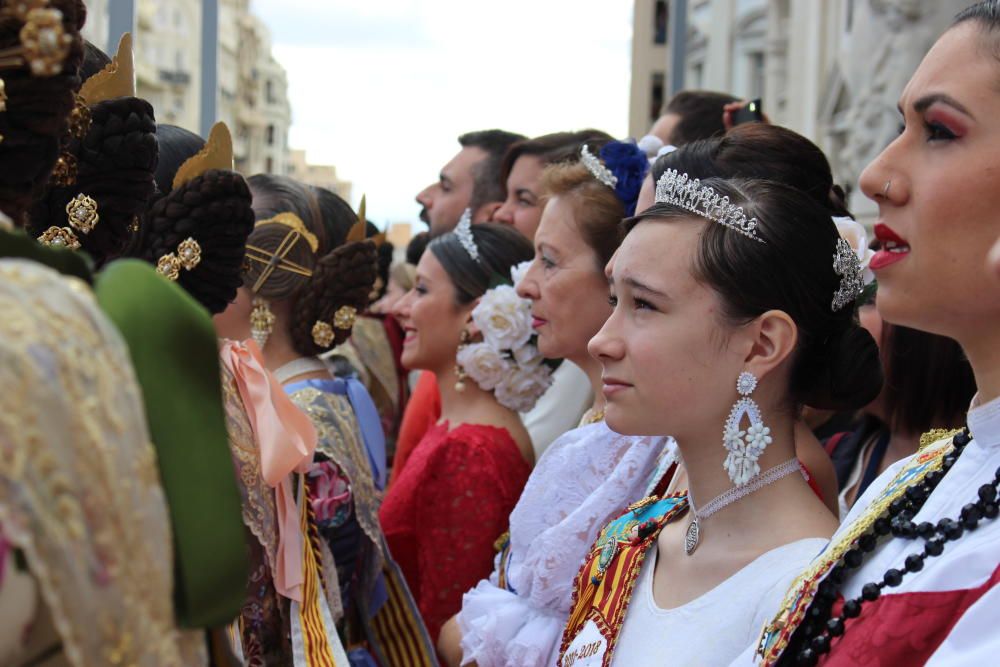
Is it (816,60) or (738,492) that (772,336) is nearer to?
(738,492)

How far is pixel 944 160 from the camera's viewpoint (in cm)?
160

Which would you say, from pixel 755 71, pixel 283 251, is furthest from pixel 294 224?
pixel 755 71

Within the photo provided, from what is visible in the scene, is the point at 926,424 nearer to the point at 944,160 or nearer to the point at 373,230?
the point at 944,160

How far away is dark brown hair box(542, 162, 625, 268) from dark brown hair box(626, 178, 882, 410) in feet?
3.16

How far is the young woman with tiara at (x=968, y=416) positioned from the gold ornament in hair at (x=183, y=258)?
1182 mm

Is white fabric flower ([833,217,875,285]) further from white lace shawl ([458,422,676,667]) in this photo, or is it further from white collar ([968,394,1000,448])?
white collar ([968,394,1000,448])

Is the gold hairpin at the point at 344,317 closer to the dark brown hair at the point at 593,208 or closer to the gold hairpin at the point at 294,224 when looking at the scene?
the gold hairpin at the point at 294,224

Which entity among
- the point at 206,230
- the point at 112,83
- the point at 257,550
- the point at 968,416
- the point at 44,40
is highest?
the point at 44,40


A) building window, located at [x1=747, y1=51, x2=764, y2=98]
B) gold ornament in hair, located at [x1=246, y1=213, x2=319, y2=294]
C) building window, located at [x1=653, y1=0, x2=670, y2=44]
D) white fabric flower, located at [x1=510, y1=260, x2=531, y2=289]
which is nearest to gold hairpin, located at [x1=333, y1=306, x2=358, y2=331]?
gold ornament in hair, located at [x1=246, y1=213, x2=319, y2=294]

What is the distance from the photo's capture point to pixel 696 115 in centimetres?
450

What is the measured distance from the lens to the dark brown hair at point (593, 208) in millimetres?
3221

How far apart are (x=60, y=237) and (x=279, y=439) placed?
3.00 ft

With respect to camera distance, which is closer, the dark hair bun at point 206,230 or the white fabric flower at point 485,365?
the dark hair bun at point 206,230

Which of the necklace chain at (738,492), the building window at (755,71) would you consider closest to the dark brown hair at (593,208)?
the necklace chain at (738,492)
